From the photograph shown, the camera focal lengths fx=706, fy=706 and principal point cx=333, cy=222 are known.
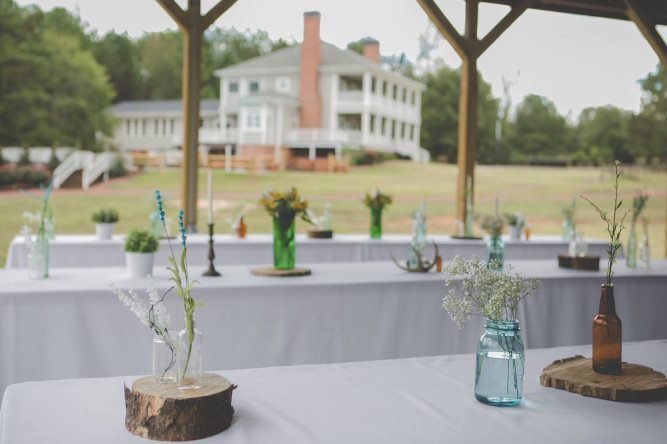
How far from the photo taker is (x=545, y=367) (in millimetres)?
1825

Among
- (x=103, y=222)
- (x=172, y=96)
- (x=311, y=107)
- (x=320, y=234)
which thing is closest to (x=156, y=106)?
(x=172, y=96)

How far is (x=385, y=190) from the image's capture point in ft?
64.3

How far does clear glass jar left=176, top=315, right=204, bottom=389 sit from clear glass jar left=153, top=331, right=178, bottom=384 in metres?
0.03

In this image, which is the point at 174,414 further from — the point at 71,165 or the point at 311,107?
the point at 311,107

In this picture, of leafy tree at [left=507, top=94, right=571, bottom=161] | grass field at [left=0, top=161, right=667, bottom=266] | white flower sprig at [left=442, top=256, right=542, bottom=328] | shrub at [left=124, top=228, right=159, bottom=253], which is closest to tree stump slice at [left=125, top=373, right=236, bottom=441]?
white flower sprig at [left=442, top=256, right=542, bottom=328]

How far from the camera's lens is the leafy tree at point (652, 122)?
22.1m

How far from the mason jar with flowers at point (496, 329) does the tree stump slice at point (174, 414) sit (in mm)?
524

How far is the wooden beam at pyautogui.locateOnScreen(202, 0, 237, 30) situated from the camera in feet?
19.3

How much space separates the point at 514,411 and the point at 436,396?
0.18 m

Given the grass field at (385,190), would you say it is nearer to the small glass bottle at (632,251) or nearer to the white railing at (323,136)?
the white railing at (323,136)

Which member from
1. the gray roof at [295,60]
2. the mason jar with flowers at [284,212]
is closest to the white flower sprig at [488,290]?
the mason jar with flowers at [284,212]

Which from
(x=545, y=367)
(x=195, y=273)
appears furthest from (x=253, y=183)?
(x=545, y=367)

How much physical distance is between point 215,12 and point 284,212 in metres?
3.08

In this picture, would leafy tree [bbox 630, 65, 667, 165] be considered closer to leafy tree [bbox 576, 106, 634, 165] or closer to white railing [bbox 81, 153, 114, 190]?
leafy tree [bbox 576, 106, 634, 165]
